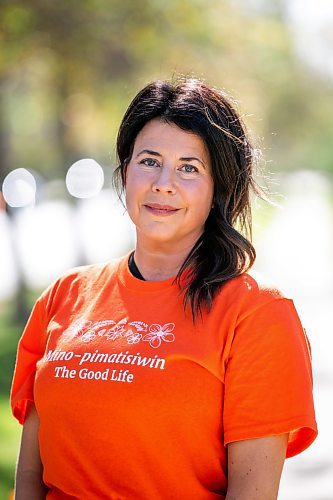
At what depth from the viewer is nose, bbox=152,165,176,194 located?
2.84m

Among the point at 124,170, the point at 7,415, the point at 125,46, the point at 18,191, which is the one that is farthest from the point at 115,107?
the point at 124,170

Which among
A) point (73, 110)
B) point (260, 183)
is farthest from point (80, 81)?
point (260, 183)

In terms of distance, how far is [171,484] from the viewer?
2623 mm

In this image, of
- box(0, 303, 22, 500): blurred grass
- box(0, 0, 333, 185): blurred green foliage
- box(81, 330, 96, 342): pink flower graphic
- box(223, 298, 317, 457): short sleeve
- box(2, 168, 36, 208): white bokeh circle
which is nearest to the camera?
box(223, 298, 317, 457): short sleeve

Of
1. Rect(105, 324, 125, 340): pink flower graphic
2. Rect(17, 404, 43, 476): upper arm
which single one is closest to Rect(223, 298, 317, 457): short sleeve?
Rect(105, 324, 125, 340): pink flower graphic

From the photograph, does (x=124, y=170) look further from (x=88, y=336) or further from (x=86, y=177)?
(x=86, y=177)

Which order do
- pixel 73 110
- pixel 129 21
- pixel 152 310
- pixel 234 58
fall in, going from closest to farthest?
pixel 152 310, pixel 129 21, pixel 234 58, pixel 73 110

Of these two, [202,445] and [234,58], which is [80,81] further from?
[202,445]

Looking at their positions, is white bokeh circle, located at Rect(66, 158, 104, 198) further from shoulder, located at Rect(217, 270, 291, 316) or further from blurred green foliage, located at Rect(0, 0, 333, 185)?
shoulder, located at Rect(217, 270, 291, 316)

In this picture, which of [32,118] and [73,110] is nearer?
[73,110]

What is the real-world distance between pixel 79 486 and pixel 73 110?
49.6 ft

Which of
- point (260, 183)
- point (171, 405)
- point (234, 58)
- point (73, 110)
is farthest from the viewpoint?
point (73, 110)

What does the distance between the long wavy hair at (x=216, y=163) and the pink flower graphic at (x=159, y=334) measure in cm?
12

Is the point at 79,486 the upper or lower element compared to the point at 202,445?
lower
